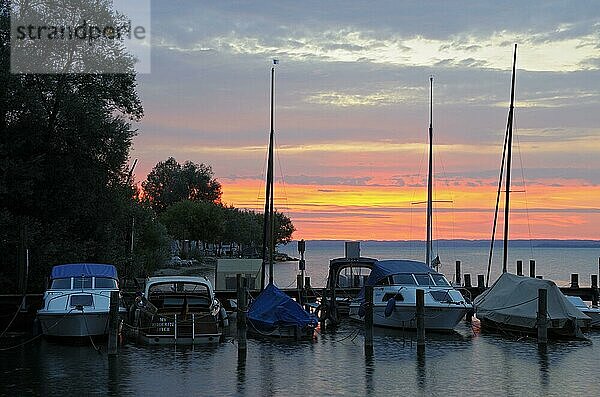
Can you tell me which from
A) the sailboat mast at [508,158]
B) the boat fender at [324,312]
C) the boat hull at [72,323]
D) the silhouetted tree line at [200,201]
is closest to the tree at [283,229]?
the silhouetted tree line at [200,201]

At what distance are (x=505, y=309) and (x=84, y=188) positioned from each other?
62.8 ft

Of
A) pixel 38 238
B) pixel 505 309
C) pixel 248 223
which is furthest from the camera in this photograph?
pixel 248 223

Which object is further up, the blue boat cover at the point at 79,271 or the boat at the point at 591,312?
the blue boat cover at the point at 79,271

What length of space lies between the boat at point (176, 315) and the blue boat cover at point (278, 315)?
1510mm

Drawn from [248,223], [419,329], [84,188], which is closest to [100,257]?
[84,188]

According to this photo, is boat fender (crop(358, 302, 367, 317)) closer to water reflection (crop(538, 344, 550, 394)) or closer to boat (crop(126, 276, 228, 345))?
boat (crop(126, 276, 228, 345))

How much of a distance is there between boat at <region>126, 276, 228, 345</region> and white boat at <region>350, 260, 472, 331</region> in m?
6.56

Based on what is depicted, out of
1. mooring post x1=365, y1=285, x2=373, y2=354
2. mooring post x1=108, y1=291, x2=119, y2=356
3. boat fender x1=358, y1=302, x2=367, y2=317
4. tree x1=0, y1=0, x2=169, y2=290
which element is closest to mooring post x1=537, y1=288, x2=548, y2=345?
mooring post x1=365, y1=285, x2=373, y2=354

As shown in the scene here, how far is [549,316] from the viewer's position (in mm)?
29172

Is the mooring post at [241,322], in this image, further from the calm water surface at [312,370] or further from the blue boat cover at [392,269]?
the blue boat cover at [392,269]

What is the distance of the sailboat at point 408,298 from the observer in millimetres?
30500

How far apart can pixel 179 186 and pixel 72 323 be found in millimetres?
103608

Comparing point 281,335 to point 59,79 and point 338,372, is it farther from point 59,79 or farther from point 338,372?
point 59,79

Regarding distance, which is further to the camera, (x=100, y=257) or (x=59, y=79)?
(x=100, y=257)
